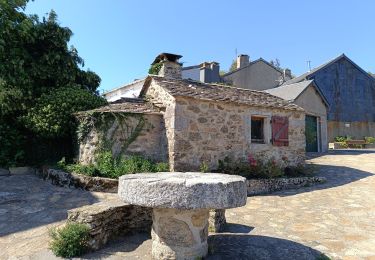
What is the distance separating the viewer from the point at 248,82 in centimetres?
2519

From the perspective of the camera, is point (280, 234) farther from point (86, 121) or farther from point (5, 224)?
point (86, 121)

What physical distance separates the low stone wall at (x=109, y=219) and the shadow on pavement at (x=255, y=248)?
1189mm

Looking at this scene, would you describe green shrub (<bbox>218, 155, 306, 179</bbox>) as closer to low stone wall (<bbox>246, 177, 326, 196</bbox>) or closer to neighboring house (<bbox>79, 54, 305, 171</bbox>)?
neighboring house (<bbox>79, 54, 305, 171</bbox>)

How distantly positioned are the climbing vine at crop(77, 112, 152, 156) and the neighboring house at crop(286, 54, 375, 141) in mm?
17507

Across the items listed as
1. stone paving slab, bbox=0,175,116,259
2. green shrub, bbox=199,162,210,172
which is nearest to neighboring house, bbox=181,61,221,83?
green shrub, bbox=199,162,210,172

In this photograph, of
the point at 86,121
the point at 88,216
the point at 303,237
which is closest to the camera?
the point at 88,216

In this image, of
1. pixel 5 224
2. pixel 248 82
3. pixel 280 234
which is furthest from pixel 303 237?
pixel 248 82

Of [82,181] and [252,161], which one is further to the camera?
[252,161]

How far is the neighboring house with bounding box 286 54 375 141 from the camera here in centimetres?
2362

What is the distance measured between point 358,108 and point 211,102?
2085 centimetres

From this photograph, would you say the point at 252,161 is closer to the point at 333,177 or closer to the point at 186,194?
the point at 333,177

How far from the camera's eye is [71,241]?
4094 mm

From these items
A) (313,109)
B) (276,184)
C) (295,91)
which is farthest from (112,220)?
(313,109)

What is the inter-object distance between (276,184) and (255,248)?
5.11m
